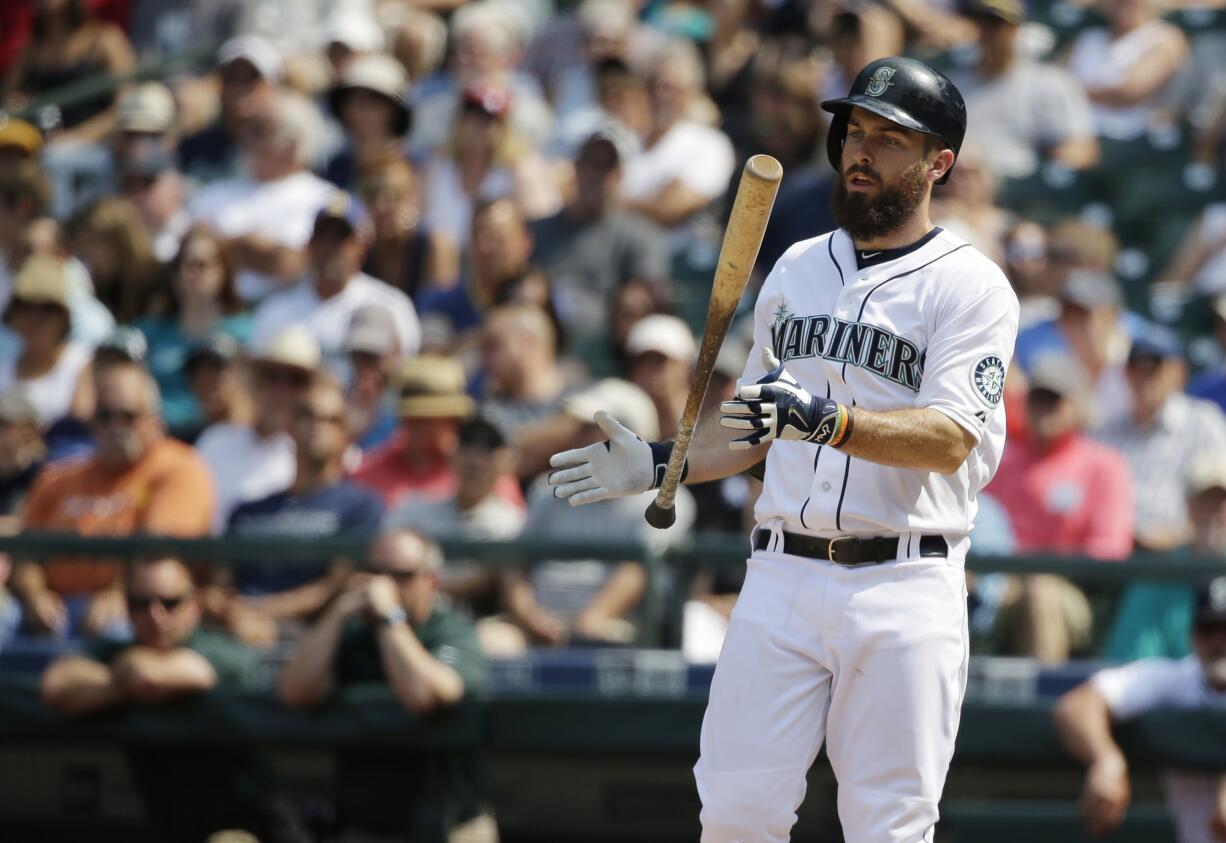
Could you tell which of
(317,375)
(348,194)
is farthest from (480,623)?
(348,194)

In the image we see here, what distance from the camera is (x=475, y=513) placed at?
652cm

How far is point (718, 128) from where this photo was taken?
914cm

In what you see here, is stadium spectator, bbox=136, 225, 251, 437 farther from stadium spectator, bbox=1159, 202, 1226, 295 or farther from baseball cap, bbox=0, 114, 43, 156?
stadium spectator, bbox=1159, 202, 1226, 295

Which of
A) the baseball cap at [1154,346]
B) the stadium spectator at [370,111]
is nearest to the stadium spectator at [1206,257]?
the baseball cap at [1154,346]

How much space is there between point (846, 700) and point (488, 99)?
17.2 ft

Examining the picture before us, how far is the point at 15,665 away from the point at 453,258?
280cm

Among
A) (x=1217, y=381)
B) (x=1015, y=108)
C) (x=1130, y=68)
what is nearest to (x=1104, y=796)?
(x=1217, y=381)

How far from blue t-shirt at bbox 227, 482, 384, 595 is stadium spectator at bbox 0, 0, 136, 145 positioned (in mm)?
4394

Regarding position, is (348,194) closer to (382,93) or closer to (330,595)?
(382,93)

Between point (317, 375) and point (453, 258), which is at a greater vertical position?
point (453, 258)

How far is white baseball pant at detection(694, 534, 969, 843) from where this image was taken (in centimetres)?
367

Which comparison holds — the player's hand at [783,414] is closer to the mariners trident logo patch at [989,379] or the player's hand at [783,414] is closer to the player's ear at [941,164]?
the mariners trident logo patch at [989,379]

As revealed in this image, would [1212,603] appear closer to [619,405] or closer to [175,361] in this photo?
[619,405]

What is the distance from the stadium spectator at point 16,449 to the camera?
729 cm
